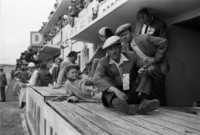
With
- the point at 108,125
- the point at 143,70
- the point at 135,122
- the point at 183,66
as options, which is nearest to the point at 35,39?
the point at 183,66

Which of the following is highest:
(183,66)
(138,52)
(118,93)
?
(138,52)

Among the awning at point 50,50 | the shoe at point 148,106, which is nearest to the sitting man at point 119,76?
the shoe at point 148,106

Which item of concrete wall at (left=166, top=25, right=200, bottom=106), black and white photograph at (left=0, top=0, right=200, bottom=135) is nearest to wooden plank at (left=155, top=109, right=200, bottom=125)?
black and white photograph at (left=0, top=0, right=200, bottom=135)

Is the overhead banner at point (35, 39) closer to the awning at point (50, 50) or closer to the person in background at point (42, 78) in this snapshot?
the awning at point (50, 50)

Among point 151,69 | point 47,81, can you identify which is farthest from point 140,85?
point 47,81

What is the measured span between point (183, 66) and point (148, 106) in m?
2.93

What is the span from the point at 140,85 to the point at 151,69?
232 mm

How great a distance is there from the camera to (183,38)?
6.15 metres

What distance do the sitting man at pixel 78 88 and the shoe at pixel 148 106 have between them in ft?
5.11

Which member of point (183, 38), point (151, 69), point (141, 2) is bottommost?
point (151, 69)

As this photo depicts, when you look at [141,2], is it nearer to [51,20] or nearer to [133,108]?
[133,108]

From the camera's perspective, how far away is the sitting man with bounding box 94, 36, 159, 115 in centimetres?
371

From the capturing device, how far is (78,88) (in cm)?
521

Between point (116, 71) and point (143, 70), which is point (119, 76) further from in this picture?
point (143, 70)
